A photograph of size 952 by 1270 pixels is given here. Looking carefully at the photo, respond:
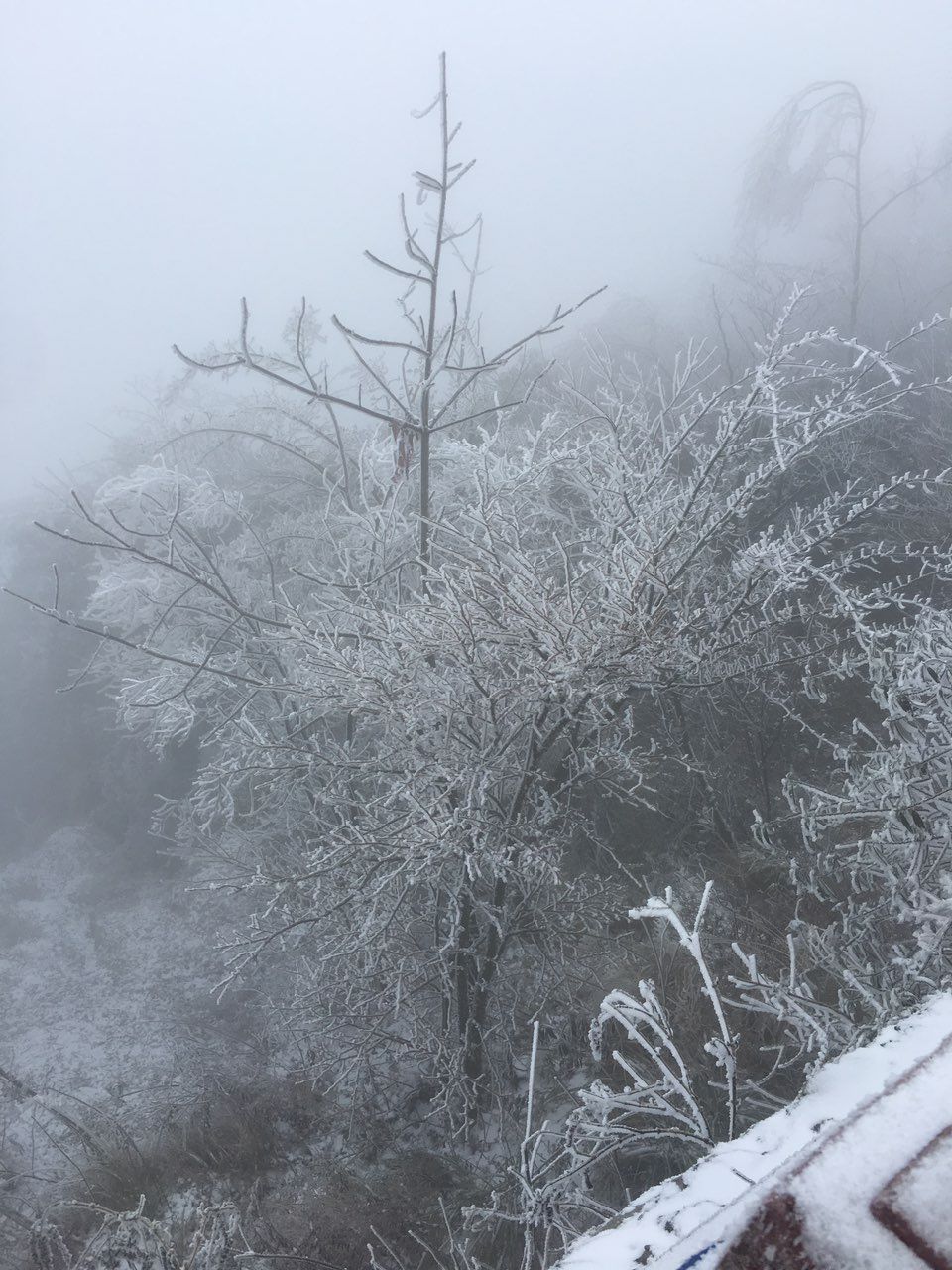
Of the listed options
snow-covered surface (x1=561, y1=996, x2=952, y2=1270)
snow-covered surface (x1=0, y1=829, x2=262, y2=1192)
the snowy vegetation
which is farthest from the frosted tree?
snow-covered surface (x1=0, y1=829, x2=262, y2=1192)

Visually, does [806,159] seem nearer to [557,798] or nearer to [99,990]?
[557,798]

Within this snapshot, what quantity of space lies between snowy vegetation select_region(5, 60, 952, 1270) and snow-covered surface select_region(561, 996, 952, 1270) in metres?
0.69

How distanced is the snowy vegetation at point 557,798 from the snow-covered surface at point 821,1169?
2.25ft

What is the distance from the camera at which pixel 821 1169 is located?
697 millimetres

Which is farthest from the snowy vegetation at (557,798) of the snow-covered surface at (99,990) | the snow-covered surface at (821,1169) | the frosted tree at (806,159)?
the frosted tree at (806,159)

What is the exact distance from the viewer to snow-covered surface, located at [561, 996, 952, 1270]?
66cm

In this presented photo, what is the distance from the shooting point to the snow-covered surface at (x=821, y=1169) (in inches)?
26.1

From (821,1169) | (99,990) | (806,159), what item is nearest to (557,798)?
(821,1169)

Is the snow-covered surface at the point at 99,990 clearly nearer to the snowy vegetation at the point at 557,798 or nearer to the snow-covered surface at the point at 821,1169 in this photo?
the snowy vegetation at the point at 557,798

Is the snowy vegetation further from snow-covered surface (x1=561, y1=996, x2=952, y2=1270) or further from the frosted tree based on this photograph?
the frosted tree

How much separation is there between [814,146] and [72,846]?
838 inches

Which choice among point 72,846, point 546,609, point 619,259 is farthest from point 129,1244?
point 619,259

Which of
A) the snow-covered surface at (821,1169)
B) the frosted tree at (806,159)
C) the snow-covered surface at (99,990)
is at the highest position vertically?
the frosted tree at (806,159)

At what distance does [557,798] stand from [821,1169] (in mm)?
4645
